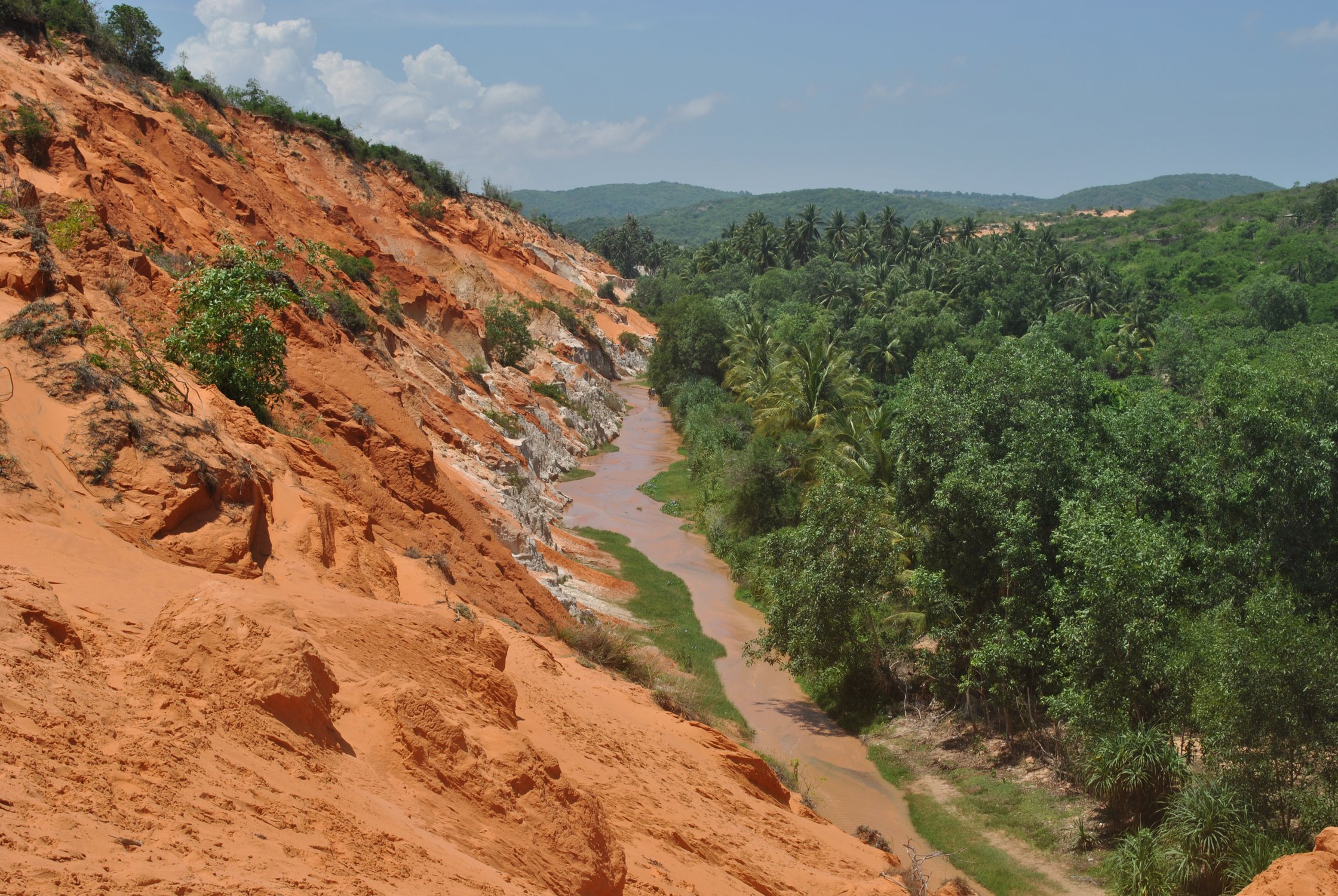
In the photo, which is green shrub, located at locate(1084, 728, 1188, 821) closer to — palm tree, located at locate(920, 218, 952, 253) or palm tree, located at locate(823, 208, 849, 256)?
palm tree, located at locate(920, 218, 952, 253)

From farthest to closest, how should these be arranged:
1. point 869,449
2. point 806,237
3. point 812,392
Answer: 1. point 806,237
2. point 812,392
3. point 869,449

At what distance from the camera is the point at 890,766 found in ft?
73.3

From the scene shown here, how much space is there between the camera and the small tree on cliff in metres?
15.7

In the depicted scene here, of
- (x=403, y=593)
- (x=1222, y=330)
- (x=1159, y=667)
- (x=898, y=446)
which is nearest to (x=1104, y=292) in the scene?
(x=1222, y=330)

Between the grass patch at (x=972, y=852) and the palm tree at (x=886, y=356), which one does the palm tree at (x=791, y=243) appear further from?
the grass patch at (x=972, y=852)

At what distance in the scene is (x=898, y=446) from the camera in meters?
23.9

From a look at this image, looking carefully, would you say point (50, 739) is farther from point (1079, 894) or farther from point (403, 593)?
point (1079, 894)

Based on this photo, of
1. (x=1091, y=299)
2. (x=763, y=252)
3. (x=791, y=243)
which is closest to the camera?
(x=1091, y=299)

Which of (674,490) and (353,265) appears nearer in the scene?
(353,265)

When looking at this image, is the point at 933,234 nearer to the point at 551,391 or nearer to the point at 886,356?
the point at 886,356

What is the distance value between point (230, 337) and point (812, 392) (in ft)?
83.0

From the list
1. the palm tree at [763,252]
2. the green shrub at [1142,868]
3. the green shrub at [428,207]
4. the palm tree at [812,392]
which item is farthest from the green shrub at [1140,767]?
the palm tree at [763,252]

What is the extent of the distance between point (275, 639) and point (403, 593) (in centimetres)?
661

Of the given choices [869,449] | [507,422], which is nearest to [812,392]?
[869,449]
